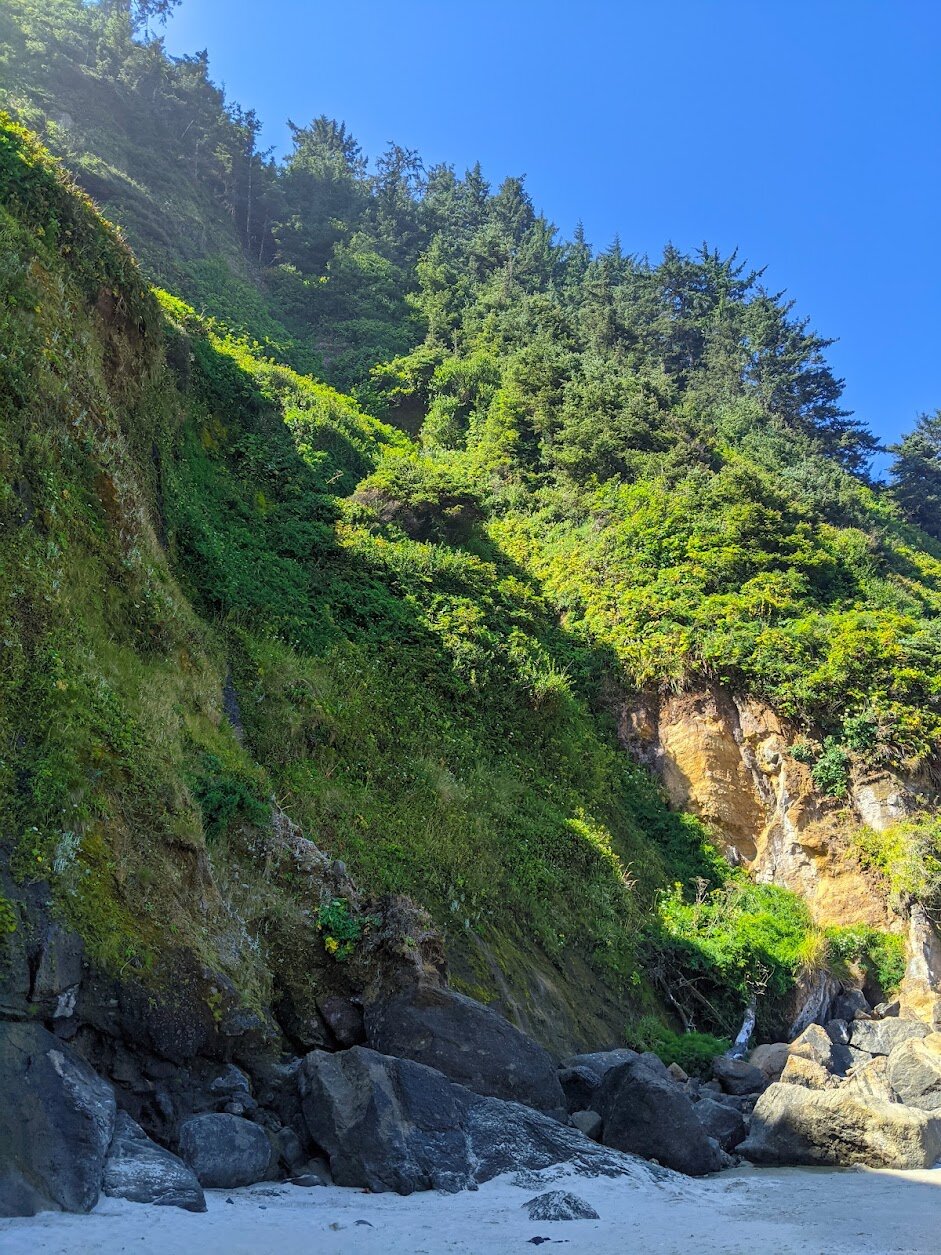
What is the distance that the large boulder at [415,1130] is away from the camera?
6.61 metres

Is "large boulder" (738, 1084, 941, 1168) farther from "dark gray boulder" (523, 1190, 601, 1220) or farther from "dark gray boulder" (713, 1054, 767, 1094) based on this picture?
"dark gray boulder" (523, 1190, 601, 1220)

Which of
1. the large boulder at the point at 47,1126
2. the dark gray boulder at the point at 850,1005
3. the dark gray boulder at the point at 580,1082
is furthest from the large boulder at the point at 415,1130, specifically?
the dark gray boulder at the point at 850,1005

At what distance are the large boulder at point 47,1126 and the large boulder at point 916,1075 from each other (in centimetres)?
960

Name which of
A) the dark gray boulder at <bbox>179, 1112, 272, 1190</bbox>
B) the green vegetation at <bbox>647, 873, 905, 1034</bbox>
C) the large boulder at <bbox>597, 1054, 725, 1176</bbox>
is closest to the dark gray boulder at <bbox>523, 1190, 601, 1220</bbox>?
the dark gray boulder at <bbox>179, 1112, 272, 1190</bbox>

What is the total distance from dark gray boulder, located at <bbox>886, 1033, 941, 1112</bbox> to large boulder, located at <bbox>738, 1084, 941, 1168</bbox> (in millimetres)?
1847

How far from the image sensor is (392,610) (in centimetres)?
1761

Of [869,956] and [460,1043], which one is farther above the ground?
[869,956]

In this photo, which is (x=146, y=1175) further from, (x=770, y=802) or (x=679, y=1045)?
(x=770, y=802)

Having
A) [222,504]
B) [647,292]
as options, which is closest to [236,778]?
[222,504]

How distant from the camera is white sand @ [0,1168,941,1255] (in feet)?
16.1

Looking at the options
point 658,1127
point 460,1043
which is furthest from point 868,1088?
point 460,1043

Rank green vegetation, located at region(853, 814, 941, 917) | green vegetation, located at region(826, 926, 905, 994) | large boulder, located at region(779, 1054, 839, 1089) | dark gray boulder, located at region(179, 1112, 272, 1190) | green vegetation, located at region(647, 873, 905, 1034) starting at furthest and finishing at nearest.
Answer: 1. green vegetation, located at region(853, 814, 941, 917)
2. green vegetation, located at region(826, 926, 905, 994)
3. green vegetation, located at region(647, 873, 905, 1034)
4. large boulder, located at region(779, 1054, 839, 1089)
5. dark gray boulder, located at region(179, 1112, 272, 1190)

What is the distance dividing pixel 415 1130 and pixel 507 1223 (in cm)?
117

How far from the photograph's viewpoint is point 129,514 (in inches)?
455
